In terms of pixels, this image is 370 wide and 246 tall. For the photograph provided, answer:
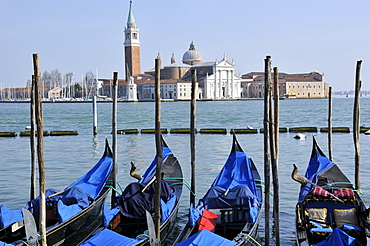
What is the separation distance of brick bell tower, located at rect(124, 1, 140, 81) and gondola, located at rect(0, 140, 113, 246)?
58619 millimetres

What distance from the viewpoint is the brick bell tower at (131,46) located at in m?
64.1

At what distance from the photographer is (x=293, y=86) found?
225ft

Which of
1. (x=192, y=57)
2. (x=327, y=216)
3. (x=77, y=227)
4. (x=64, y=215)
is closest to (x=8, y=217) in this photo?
(x=64, y=215)

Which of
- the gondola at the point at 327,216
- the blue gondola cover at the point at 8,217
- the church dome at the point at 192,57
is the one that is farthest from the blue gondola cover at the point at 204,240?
the church dome at the point at 192,57

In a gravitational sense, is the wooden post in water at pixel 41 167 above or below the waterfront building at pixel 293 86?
below

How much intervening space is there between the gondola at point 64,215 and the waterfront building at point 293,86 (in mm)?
61291

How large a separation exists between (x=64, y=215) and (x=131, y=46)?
6007cm

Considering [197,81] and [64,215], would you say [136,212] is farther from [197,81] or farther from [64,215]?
[197,81]

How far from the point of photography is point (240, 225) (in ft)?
16.3

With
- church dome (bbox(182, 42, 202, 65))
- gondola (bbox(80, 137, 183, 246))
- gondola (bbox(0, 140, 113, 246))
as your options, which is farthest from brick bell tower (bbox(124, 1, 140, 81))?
gondola (bbox(80, 137, 183, 246))

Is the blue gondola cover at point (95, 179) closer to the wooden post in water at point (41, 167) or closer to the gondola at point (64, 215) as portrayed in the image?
the gondola at point (64, 215)

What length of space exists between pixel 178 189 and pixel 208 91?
55692 millimetres

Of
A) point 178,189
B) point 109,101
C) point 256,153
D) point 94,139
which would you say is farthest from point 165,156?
point 109,101

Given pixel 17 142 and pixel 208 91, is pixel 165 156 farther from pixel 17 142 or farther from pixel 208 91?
pixel 208 91
